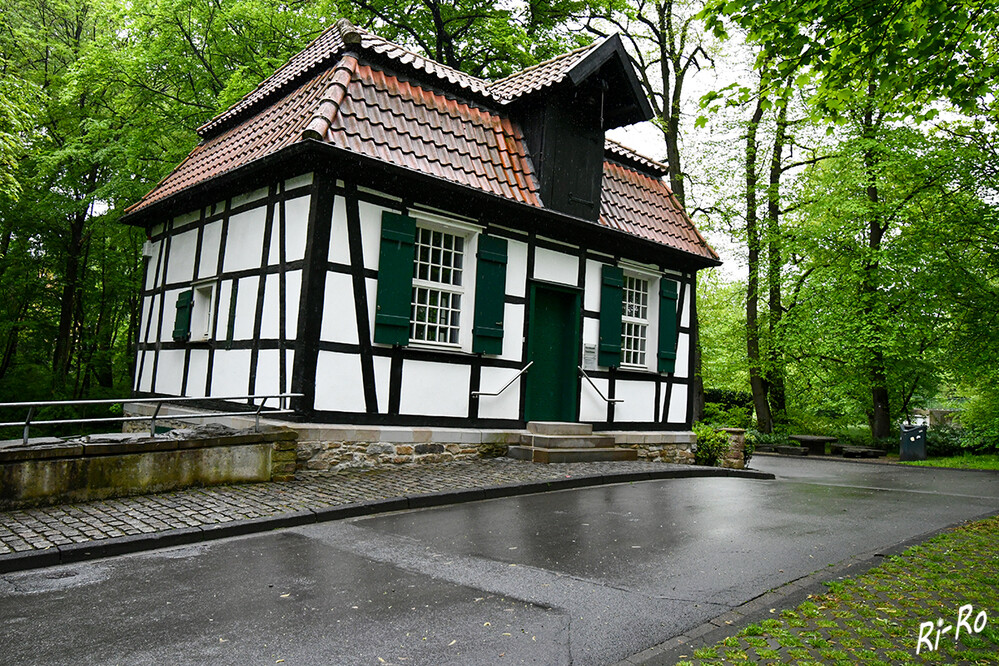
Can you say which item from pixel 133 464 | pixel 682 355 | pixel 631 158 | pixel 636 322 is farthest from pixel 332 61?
pixel 682 355

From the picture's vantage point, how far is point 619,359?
13398 mm

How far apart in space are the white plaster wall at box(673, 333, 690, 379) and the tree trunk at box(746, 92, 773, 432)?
9300mm

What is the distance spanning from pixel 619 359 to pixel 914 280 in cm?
1148

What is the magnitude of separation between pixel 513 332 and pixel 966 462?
45.4 feet

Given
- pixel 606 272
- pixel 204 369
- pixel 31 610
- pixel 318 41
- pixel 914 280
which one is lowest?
pixel 31 610

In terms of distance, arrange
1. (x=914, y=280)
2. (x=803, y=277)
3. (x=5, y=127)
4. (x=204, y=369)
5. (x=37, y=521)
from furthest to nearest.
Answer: (x=803, y=277), (x=914, y=280), (x=5, y=127), (x=204, y=369), (x=37, y=521)

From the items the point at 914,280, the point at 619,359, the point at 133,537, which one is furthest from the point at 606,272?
the point at 914,280

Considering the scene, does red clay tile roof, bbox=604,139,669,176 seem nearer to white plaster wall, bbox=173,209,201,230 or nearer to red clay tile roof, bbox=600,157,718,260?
red clay tile roof, bbox=600,157,718,260

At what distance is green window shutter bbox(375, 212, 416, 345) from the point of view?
394 inches

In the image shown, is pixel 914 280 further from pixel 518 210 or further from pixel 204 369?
pixel 204 369

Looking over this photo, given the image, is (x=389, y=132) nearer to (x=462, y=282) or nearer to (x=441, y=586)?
(x=462, y=282)

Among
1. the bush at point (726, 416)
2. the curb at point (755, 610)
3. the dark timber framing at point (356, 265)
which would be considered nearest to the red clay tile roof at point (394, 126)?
the dark timber framing at point (356, 265)

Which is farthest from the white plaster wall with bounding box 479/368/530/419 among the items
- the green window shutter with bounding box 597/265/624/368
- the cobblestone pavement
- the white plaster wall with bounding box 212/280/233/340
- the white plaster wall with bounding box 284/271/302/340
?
the white plaster wall with bounding box 212/280/233/340

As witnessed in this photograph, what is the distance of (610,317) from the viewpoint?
13.3 metres
